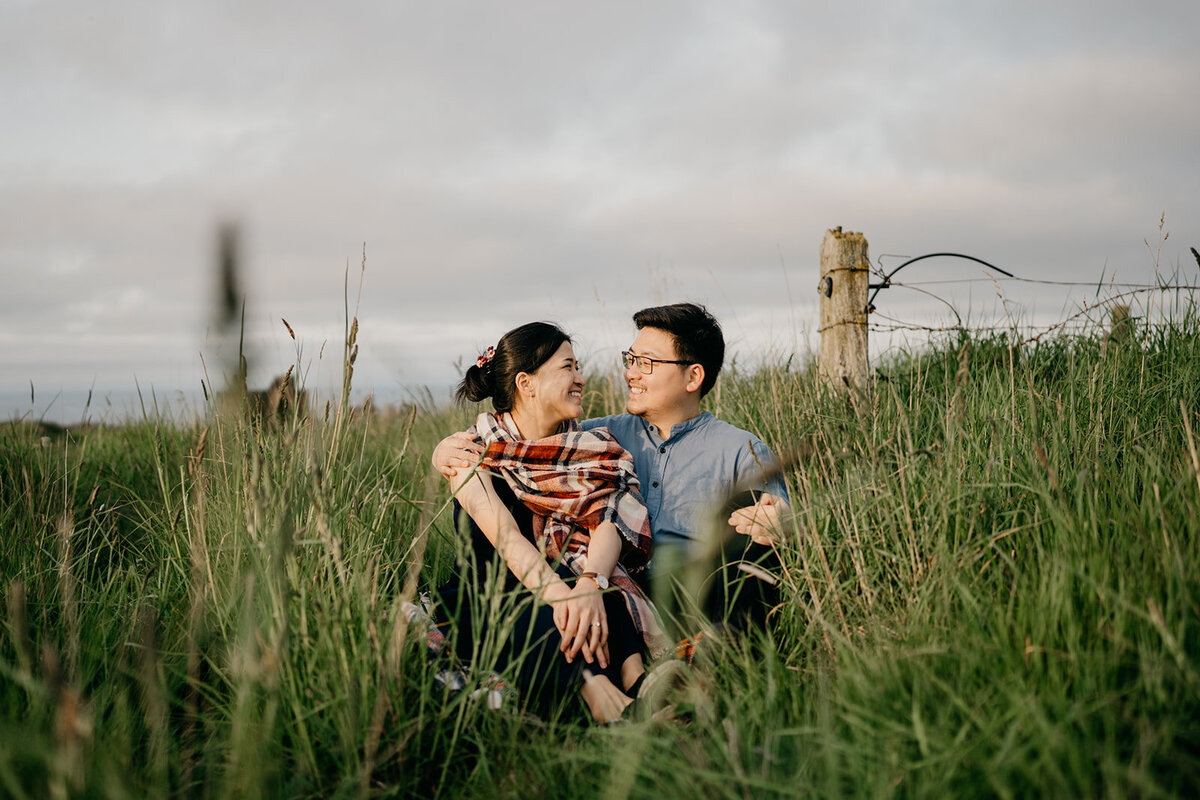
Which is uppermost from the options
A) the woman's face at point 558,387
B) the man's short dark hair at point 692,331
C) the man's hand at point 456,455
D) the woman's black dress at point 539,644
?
the man's short dark hair at point 692,331

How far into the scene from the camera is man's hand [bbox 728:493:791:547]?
256cm

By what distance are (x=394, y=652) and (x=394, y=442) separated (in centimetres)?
390

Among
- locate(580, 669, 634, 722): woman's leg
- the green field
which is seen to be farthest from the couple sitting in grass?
the green field

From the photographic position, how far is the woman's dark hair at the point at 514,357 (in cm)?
288

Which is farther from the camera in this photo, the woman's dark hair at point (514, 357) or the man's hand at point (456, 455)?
the woman's dark hair at point (514, 357)

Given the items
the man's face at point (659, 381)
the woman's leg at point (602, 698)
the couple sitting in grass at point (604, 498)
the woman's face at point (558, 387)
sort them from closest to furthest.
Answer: the woman's leg at point (602, 698) < the couple sitting in grass at point (604, 498) < the woman's face at point (558, 387) < the man's face at point (659, 381)

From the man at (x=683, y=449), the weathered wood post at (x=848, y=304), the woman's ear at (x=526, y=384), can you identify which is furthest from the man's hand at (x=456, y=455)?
the weathered wood post at (x=848, y=304)

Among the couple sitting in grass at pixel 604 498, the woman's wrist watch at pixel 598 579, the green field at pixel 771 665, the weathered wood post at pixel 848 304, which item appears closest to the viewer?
the green field at pixel 771 665

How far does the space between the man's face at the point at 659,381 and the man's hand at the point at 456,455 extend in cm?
69

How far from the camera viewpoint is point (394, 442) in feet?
18.0

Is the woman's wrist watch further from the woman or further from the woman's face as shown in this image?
the woman's face

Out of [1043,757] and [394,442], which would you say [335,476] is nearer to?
[1043,757]

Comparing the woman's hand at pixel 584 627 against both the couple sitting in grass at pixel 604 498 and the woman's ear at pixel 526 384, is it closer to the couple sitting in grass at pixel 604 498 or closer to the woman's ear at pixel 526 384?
the couple sitting in grass at pixel 604 498

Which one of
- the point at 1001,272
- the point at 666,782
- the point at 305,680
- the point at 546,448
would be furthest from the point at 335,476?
the point at 1001,272
